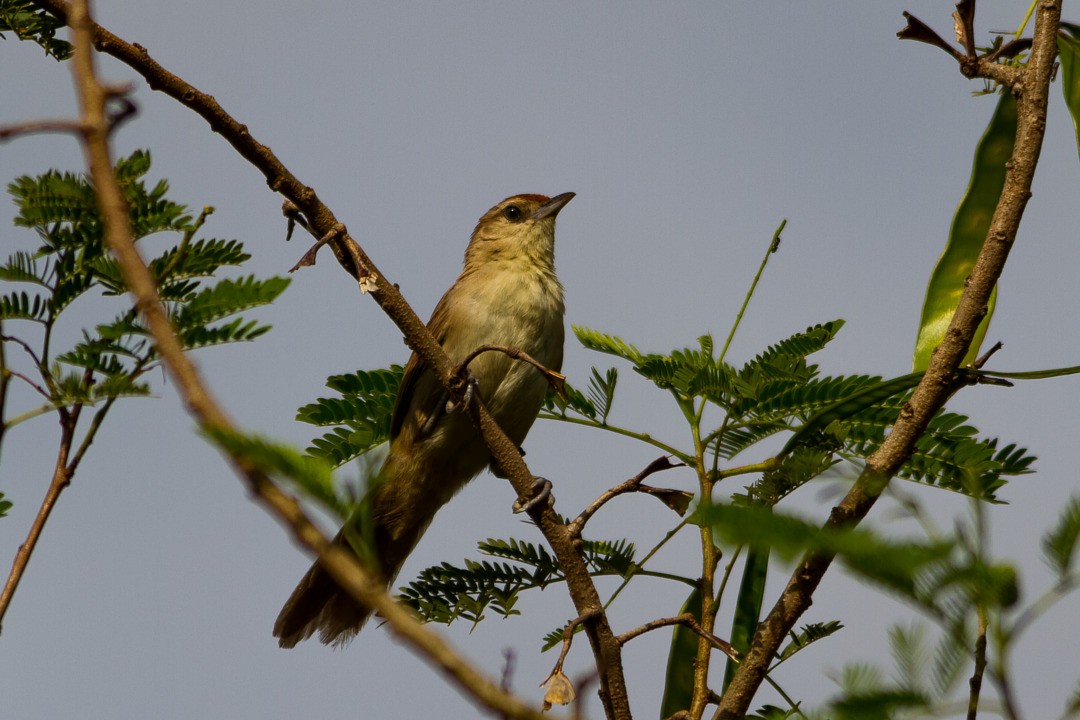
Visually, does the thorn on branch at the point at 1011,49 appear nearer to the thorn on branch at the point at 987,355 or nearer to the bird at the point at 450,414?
the thorn on branch at the point at 987,355

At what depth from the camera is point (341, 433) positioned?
418 centimetres

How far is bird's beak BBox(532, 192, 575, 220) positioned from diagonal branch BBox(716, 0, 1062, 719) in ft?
14.3

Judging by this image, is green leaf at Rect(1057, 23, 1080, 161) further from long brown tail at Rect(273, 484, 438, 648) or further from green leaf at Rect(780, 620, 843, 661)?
long brown tail at Rect(273, 484, 438, 648)

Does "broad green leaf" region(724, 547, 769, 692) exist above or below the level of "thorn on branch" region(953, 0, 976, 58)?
below

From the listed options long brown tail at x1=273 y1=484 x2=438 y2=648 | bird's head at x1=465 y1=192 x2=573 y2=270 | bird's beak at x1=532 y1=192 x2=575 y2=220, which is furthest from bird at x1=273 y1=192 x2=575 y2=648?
bird's beak at x1=532 y1=192 x2=575 y2=220

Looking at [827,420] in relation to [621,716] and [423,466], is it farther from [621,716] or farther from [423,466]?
[423,466]

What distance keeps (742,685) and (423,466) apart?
3367 mm

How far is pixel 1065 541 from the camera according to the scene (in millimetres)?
1330

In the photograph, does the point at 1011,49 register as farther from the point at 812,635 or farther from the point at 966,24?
the point at 812,635

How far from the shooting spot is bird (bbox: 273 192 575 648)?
15.7 ft

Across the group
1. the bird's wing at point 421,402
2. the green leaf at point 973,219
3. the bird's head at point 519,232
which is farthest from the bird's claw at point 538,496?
the bird's head at point 519,232

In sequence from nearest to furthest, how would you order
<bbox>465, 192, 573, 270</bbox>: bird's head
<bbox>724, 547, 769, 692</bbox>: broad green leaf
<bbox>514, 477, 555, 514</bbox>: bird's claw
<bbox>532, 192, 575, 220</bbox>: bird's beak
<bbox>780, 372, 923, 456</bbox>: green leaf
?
1. <bbox>514, 477, 555, 514</bbox>: bird's claw
2. <bbox>780, 372, 923, 456</bbox>: green leaf
3. <bbox>724, 547, 769, 692</bbox>: broad green leaf
4. <bbox>465, 192, 573, 270</bbox>: bird's head
5. <bbox>532, 192, 575, 220</bbox>: bird's beak

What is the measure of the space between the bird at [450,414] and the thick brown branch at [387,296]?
2.17m

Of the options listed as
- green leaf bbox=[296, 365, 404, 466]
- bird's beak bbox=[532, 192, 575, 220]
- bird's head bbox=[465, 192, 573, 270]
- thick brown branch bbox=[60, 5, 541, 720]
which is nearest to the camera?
thick brown branch bbox=[60, 5, 541, 720]
